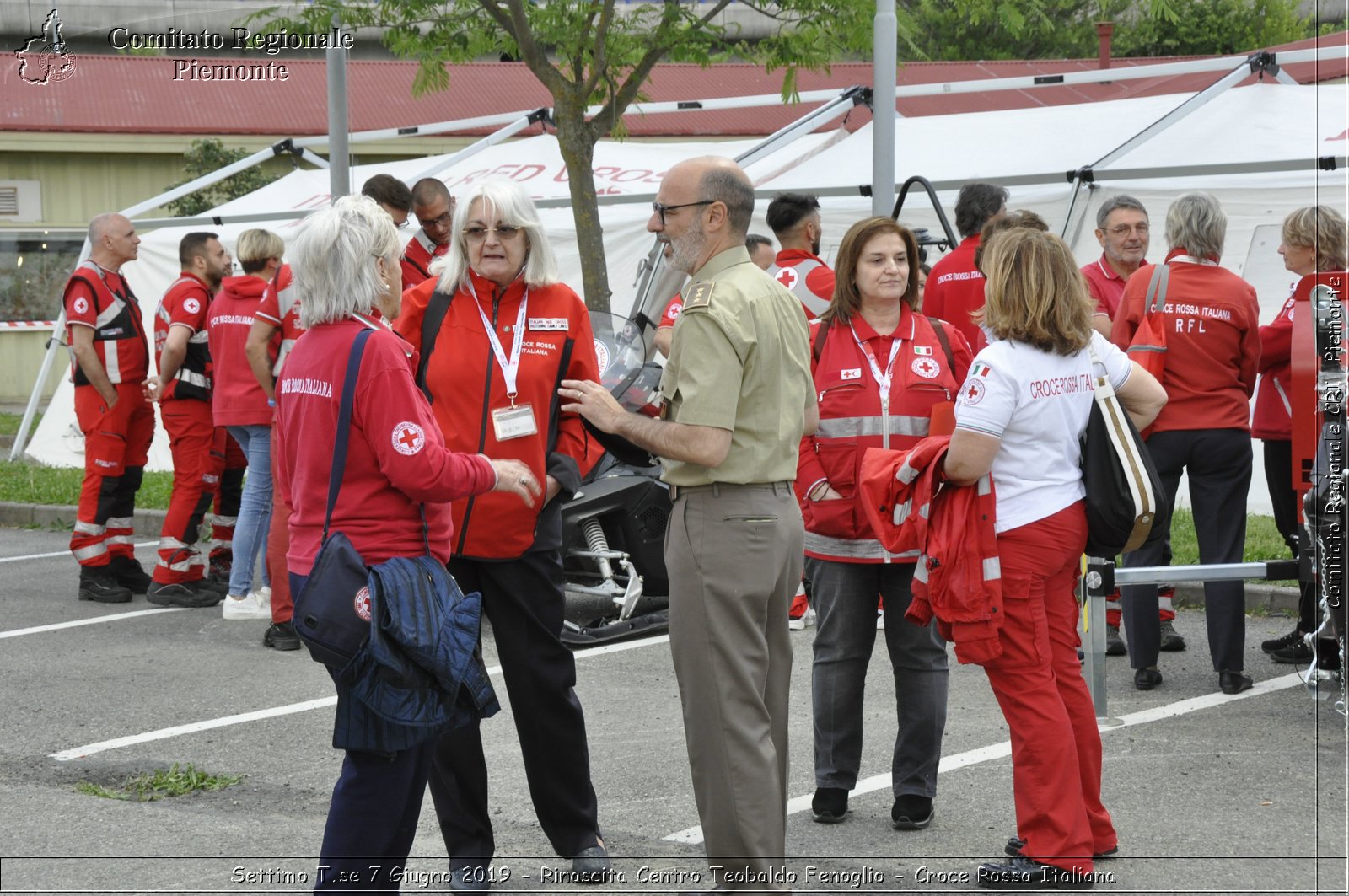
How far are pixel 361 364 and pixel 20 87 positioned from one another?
23.5 meters

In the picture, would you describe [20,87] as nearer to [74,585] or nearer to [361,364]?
[74,585]

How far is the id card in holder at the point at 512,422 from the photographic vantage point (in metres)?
4.39

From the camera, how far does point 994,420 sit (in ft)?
14.1

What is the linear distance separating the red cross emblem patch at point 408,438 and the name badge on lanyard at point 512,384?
669 millimetres

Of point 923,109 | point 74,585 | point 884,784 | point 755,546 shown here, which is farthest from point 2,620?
point 923,109

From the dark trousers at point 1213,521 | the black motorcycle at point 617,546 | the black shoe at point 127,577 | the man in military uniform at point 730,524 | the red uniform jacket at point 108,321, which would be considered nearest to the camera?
the man in military uniform at point 730,524

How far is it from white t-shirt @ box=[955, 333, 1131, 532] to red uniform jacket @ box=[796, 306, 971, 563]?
0.65 metres

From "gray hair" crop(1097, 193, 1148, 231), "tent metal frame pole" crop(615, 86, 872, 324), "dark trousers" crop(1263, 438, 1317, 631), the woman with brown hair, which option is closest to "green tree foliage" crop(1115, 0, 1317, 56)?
"tent metal frame pole" crop(615, 86, 872, 324)

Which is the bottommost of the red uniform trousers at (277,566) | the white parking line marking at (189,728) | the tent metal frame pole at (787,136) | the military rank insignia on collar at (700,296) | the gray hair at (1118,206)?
the white parking line marking at (189,728)

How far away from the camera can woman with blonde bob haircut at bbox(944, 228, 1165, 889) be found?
434 cm

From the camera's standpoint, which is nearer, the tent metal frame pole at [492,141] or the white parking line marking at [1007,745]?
the white parking line marking at [1007,745]

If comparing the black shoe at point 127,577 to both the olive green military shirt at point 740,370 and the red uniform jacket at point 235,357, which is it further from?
the olive green military shirt at point 740,370

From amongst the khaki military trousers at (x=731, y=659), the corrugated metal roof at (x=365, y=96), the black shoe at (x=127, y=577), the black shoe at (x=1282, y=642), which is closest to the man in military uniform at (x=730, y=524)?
the khaki military trousers at (x=731, y=659)

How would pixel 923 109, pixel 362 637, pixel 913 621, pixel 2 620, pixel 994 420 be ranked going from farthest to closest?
pixel 923 109 → pixel 2 620 → pixel 913 621 → pixel 994 420 → pixel 362 637
